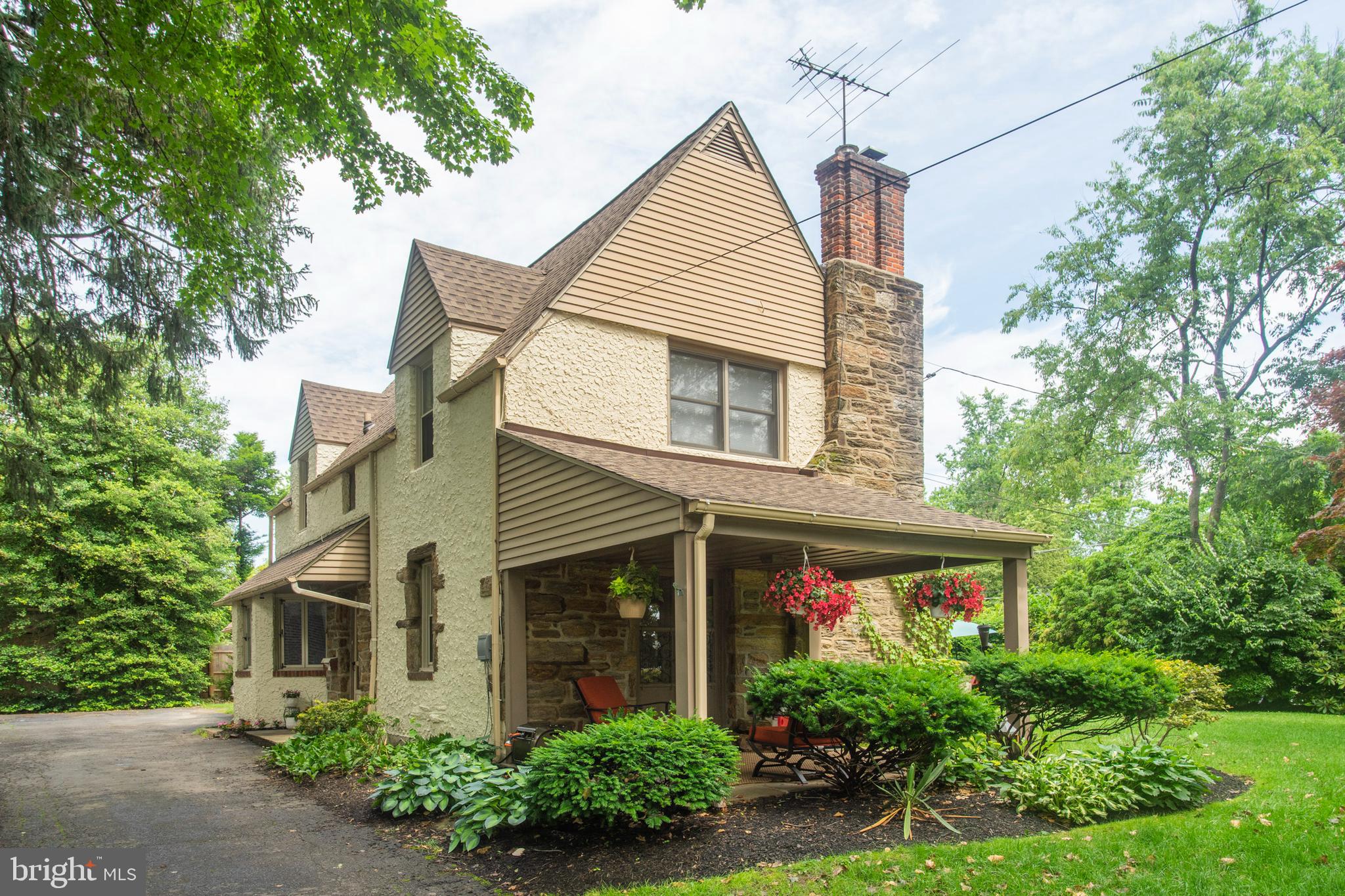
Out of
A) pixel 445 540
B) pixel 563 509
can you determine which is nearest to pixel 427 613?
pixel 445 540

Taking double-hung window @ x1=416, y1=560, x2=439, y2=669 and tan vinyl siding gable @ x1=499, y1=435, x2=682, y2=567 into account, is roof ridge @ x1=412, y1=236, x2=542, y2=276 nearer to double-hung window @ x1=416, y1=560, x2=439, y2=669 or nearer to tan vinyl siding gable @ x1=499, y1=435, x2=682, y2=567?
tan vinyl siding gable @ x1=499, y1=435, x2=682, y2=567

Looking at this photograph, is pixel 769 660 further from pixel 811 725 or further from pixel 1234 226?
pixel 1234 226

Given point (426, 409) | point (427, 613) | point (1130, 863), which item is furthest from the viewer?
point (426, 409)

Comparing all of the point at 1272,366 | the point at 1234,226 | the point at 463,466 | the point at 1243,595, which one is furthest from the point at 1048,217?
the point at 463,466

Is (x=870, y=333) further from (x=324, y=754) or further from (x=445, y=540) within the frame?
(x=324, y=754)

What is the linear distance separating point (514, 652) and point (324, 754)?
9.15 feet

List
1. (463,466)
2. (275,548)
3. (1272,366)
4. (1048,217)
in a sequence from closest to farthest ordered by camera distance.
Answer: (463,466) → (275,548) → (1272,366) → (1048,217)


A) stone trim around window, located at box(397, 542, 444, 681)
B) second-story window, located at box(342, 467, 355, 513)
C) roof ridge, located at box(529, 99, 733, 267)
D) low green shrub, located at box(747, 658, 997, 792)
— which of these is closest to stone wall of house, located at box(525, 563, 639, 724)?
stone trim around window, located at box(397, 542, 444, 681)

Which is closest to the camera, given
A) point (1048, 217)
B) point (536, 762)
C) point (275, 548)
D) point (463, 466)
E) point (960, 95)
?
point (536, 762)

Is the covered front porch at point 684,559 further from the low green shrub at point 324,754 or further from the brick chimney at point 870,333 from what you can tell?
the low green shrub at point 324,754

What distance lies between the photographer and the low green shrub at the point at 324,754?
33.9 ft

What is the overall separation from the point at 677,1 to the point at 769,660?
7.40 m

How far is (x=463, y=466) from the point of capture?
11102 millimetres

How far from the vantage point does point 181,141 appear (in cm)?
730
